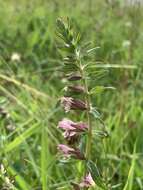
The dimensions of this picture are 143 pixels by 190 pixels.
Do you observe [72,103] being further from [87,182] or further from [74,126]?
[87,182]

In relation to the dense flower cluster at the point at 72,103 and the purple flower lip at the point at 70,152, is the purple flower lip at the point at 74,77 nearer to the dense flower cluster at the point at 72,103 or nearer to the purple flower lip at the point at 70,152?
the dense flower cluster at the point at 72,103

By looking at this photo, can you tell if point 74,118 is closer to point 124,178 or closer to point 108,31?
point 124,178

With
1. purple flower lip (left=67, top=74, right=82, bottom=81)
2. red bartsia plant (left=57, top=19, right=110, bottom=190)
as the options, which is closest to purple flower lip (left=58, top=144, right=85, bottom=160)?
red bartsia plant (left=57, top=19, right=110, bottom=190)

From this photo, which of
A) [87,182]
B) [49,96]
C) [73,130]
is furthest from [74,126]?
[49,96]

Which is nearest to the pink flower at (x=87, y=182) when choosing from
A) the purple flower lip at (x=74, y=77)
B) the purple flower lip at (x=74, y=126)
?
the purple flower lip at (x=74, y=126)

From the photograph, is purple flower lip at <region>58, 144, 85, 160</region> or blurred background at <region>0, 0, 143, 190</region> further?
blurred background at <region>0, 0, 143, 190</region>

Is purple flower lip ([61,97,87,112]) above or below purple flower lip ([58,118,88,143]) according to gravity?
above

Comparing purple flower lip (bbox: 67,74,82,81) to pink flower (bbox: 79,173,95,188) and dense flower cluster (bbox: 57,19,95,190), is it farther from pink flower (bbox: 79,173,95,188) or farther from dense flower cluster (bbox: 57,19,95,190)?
pink flower (bbox: 79,173,95,188)
